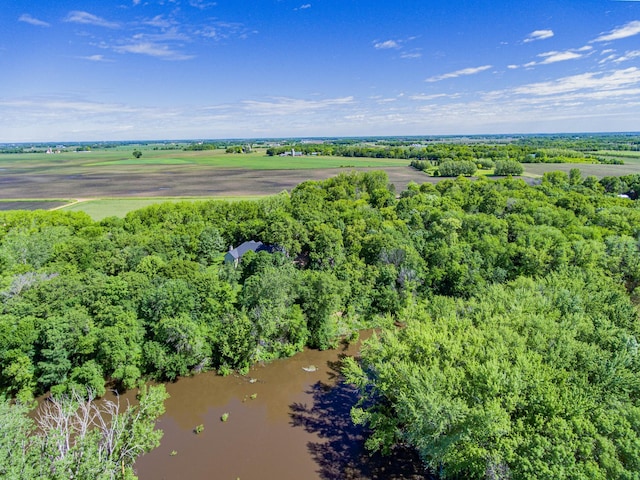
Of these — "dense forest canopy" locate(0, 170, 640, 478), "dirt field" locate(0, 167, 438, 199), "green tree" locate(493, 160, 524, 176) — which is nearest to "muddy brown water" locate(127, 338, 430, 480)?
"dense forest canopy" locate(0, 170, 640, 478)

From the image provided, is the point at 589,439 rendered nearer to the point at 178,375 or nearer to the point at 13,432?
the point at 13,432

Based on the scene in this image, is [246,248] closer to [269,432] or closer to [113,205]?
[269,432]

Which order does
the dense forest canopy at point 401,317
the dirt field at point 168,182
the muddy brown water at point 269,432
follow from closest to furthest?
the dense forest canopy at point 401,317, the muddy brown water at point 269,432, the dirt field at point 168,182

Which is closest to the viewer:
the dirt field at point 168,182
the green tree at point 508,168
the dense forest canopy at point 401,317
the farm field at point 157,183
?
the dense forest canopy at point 401,317

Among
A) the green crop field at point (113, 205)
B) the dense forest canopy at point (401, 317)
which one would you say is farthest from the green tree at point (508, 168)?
the green crop field at point (113, 205)

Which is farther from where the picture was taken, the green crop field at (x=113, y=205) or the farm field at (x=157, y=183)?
the farm field at (x=157, y=183)

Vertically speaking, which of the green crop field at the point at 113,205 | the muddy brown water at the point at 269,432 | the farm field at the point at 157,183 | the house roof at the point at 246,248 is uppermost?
the farm field at the point at 157,183

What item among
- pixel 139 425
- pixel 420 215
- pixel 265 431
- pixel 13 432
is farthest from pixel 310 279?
pixel 420 215

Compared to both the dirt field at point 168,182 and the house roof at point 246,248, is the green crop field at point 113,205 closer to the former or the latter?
the dirt field at point 168,182
